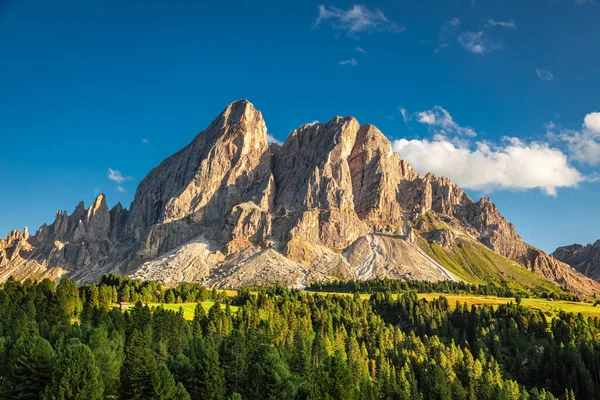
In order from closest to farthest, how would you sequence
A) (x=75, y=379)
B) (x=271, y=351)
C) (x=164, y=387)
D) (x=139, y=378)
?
1. (x=75, y=379)
2. (x=164, y=387)
3. (x=139, y=378)
4. (x=271, y=351)

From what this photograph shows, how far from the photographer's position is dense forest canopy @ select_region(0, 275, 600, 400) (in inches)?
2295

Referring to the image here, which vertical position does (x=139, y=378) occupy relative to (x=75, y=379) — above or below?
below

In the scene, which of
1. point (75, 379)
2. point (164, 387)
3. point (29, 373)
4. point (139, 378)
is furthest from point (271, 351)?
point (75, 379)

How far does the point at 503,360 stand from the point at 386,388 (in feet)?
A: 189

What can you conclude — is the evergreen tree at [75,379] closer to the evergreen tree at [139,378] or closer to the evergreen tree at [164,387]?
the evergreen tree at [164,387]

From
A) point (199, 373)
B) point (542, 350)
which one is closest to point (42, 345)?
point (199, 373)

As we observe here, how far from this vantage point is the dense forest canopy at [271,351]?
58.3m

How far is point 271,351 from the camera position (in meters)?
86.9

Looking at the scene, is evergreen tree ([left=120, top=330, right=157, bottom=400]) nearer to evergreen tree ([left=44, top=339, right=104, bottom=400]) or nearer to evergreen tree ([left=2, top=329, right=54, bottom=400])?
evergreen tree ([left=44, top=339, right=104, bottom=400])

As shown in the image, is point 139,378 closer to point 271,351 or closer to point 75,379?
point 75,379

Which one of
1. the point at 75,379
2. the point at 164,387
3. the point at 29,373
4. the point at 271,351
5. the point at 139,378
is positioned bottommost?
the point at 164,387

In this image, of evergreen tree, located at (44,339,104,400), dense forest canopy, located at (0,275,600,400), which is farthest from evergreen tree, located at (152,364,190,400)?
evergreen tree, located at (44,339,104,400)

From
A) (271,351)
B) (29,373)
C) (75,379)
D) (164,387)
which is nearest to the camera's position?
(75,379)

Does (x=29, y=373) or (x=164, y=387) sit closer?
(x=164, y=387)
